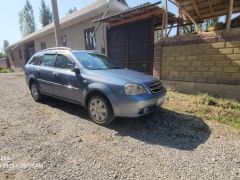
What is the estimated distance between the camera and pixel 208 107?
196 inches

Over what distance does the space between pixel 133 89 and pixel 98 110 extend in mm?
961

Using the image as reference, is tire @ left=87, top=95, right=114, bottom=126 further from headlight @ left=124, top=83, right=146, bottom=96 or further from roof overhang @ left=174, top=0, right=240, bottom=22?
roof overhang @ left=174, top=0, right=240, bottom=22

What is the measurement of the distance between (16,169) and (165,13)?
20.9 feet

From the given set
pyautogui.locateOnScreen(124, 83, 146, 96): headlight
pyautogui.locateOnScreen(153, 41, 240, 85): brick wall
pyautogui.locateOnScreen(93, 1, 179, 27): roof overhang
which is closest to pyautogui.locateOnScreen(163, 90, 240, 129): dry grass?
pyautogui.locateOnScreen(153, 41, 240, 85): brick wall

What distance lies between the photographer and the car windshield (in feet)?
14.8

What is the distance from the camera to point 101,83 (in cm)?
386

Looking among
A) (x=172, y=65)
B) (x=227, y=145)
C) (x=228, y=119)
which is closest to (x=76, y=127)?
(x=227, y=145)

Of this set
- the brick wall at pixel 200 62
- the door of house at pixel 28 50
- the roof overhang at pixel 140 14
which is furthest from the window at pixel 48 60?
the door of house at pixel 28 50

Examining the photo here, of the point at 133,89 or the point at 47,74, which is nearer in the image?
the point at 133,89

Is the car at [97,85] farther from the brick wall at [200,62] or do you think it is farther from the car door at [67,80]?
the brick wall at [200,62]

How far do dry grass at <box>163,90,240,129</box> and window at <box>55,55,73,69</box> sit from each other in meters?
2.89

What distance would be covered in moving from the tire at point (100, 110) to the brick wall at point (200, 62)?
12.0ft

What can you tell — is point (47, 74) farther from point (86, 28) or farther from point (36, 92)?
point (86, 28)

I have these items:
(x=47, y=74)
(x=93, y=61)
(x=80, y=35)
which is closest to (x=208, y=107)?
(x=93, y=61)
